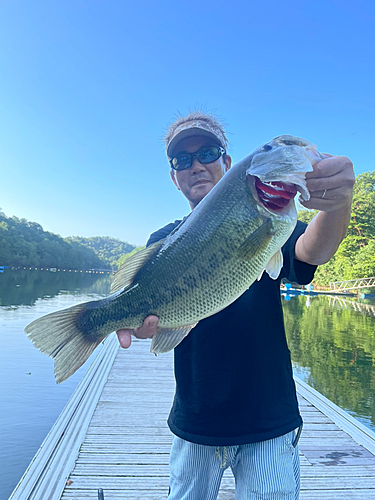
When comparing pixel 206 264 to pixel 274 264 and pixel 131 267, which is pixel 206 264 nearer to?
pixel 274 264

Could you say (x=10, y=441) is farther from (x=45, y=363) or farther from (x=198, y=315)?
(x=198, y=315)

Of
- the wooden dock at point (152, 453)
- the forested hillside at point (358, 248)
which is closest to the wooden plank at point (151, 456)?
the wooden dock at point (152, 453)

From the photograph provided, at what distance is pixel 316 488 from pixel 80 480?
90.8 inches

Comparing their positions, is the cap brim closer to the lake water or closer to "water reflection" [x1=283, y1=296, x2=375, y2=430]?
the lake water

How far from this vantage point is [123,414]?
15.6 feet

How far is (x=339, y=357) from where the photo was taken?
1186 centimetres

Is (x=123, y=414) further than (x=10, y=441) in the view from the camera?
No

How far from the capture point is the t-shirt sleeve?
1.83m

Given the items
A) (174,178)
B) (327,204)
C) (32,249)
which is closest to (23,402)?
(174,178)

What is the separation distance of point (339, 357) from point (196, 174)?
1182cm

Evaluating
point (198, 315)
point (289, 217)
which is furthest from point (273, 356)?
point (289, 217)

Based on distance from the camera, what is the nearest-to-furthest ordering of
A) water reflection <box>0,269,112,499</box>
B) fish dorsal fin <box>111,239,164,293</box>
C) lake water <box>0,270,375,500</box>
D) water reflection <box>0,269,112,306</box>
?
1. fish dorsal fin <box>111,239,164,293</box>
2. water reflection <box>0,269,112,499</box>
3. lake water <box>0,270,375,500</box>
4. water reflection <box>0,269,112,306</box>

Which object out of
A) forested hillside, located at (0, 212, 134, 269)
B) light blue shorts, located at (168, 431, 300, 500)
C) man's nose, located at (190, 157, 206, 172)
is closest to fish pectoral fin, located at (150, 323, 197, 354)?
light blue shorts, located at (168, 431, 300, 500)

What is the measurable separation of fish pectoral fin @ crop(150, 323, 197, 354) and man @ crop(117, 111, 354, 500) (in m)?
0.05
